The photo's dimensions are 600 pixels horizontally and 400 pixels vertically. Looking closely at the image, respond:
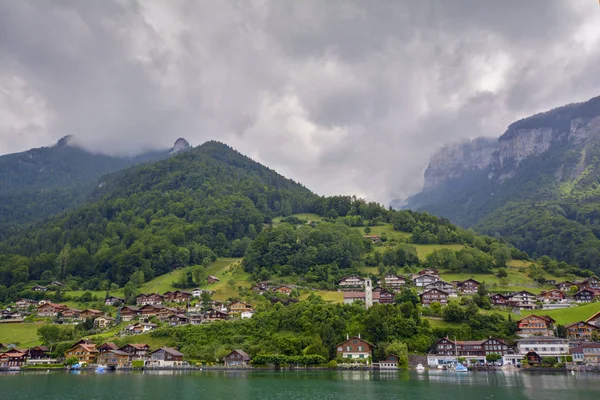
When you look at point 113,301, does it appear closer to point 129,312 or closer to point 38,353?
point 129,312

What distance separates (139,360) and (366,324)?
37825mm

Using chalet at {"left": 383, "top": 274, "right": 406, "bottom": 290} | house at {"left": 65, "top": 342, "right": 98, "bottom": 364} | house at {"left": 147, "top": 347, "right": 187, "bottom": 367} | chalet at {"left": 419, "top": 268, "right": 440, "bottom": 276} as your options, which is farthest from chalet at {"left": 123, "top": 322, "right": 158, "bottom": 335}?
chalet at {"left": 419, "top": 268, "right": 440, "bottom": 276}

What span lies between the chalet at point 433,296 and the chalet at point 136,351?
5215 cm

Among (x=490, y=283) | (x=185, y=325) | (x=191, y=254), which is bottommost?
(x=185, y=325)

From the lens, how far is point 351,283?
106062mm

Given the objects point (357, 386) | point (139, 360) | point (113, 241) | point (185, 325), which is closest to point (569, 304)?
point (357, 386)

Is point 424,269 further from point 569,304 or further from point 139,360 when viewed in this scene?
point 139,360

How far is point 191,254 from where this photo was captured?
13275 centimetres

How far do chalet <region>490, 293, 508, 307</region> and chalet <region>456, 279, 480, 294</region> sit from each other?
6647mm

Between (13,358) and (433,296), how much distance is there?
248 ft

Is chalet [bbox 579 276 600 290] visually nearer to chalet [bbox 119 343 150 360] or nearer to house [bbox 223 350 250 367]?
house [bbox 223 350 250 367]

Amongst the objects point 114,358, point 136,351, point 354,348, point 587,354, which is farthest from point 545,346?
point 114,358

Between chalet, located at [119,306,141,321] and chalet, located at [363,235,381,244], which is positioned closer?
chalet, located at [119,306,141,321]

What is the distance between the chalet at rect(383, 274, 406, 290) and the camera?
10286 cm
